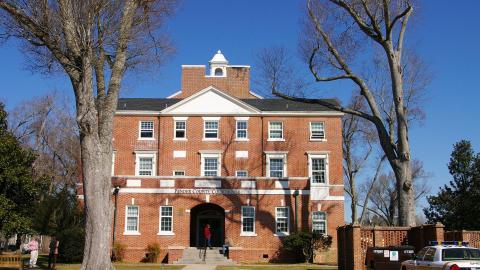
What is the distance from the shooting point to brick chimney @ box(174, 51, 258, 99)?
153 ft

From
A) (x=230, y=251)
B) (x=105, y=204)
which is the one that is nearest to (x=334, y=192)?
(x=230, y=251)

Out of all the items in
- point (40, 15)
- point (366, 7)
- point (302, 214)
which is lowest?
point (302, 214)

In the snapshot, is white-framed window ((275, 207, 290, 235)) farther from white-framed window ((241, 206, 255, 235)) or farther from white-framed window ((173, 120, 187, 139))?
white-framed window ((173, 120, 187, 139))

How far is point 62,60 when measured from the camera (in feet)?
63.2

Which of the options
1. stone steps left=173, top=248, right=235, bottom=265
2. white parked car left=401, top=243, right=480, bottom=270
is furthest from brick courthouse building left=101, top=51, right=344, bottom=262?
white parked car left=401, top=243, right=480, bottom=270

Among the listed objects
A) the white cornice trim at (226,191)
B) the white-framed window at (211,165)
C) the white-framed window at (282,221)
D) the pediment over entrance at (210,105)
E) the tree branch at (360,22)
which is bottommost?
the white-framed window at (282,221)

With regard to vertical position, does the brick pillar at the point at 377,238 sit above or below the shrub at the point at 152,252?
above

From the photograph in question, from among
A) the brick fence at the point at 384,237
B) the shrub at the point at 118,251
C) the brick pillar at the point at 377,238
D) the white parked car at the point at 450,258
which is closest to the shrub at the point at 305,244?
the brick fence at the point at 384,237

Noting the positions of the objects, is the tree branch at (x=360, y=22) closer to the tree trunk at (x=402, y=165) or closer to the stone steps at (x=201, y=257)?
the tree trunk at (x=402, y=165)

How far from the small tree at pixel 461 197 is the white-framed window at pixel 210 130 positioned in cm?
1991

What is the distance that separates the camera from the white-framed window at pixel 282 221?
117ft

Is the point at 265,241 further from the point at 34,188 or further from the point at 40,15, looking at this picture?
the point at 40,15

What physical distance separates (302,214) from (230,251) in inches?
209

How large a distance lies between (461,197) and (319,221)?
13949mm
